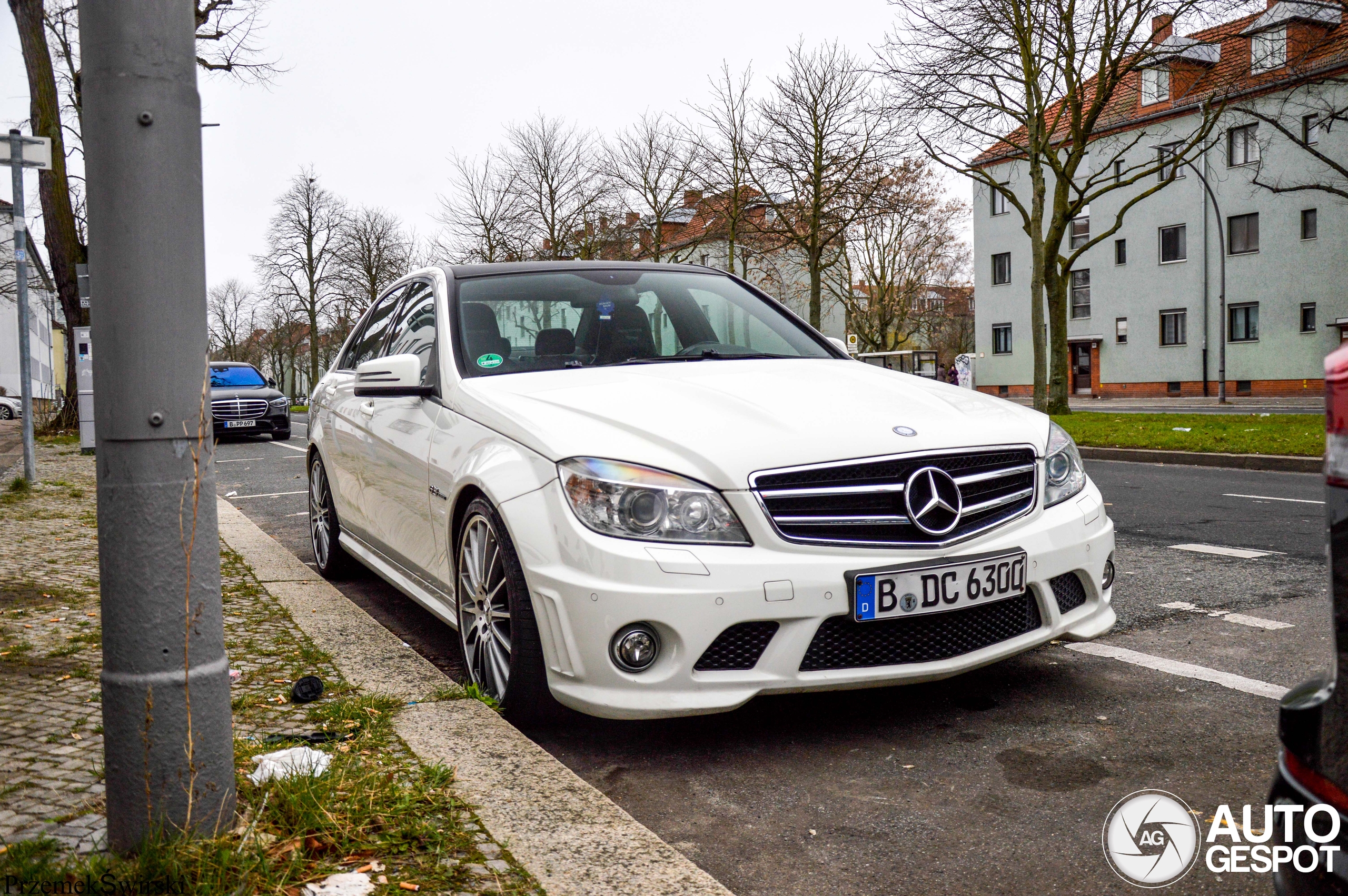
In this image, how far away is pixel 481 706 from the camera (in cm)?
354

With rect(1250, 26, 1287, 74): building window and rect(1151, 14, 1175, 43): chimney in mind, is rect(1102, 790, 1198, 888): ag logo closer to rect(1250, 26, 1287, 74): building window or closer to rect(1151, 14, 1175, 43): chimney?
rect(1151, 14, 1175, 43): chimney

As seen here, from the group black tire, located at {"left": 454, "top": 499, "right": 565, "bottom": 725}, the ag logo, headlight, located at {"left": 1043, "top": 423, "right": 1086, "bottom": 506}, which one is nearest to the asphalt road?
the ag logo

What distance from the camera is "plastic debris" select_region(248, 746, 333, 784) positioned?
278cm

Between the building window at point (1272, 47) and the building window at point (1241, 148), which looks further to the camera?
the building window at point (1241, 148)

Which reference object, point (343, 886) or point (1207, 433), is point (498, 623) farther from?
point (1207, 433)

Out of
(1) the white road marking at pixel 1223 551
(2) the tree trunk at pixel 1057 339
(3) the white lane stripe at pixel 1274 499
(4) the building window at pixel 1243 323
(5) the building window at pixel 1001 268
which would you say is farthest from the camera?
(5) the building window at pixel 1001 268

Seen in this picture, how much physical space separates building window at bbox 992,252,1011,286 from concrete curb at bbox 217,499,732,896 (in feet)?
160

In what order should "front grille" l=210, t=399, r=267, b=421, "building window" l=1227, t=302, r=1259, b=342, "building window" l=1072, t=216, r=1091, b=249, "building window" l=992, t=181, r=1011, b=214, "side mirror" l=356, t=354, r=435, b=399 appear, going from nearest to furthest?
"side mirror" l=356, t=354, r=435, b=399 < "front grille" l=210, t=399, r=267, b=421 < "building window" l=1227, t=302, r=1259, b=342 < "building window" l=1072, t=216, r=1091, b=249 < "building window" l=992, t=181, r=1011, b=214

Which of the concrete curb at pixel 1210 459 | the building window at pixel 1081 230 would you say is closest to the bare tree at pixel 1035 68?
the concrete curb at pixel 1210 459

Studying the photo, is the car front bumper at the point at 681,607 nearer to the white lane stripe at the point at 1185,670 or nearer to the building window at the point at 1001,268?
the white lane stripe at the point at 1185,670

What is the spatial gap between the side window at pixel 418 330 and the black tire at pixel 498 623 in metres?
0.87

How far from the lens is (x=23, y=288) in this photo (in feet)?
35.4

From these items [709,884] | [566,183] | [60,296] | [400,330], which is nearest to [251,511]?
[400,330]

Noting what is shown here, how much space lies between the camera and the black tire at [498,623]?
3492mm
